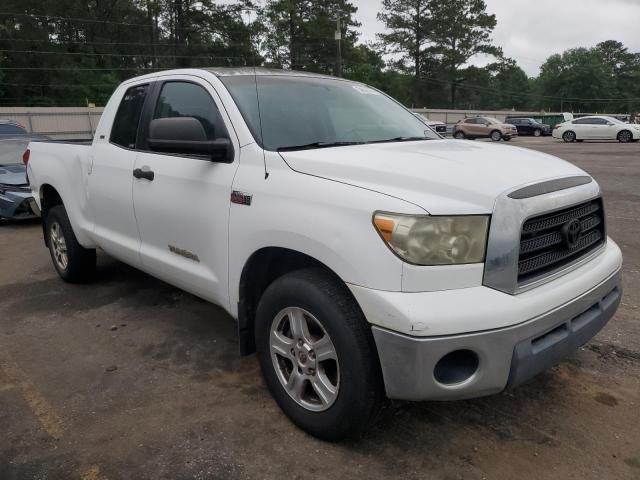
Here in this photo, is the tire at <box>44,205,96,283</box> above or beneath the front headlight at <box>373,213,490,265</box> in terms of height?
beneath

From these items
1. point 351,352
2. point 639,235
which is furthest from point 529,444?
point 639,235

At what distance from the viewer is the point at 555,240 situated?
2.55 meters

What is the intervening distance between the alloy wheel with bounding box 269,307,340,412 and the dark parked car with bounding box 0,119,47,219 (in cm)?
635

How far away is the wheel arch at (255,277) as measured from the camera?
2.84 m

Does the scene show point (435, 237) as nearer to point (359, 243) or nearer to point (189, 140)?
point (359, 243)

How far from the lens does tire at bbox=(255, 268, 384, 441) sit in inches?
92.6

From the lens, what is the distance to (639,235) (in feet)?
22.2

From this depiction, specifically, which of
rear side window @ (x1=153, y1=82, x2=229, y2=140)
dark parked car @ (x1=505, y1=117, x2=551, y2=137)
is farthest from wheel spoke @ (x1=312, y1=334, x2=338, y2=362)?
dark parked car @ (x1=505, y1=117, x2=551, y2=137)

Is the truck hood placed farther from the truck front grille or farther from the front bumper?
the front bumper

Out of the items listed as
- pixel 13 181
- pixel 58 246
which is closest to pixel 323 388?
pixel 58 246

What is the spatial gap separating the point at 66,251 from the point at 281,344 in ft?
10.6

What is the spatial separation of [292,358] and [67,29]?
200ft

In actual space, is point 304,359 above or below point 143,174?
below

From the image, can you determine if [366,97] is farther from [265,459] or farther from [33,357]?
[33,357]
